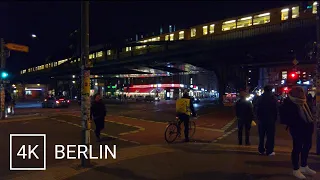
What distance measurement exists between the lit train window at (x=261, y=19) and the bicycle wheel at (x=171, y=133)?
30184mm

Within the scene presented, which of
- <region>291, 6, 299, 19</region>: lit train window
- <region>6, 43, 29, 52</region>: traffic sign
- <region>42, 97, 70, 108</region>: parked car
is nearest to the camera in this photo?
<region>6, 43, 29, 52</region>: traffic sign

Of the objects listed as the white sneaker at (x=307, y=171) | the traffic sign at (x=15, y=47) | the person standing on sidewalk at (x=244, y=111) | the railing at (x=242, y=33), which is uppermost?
the railing at (x=242, y=33)

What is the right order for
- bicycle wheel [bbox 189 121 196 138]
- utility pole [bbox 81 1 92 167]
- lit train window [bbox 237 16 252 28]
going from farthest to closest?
1. lit train window [bbox 237 16 252 28]
2. bicycle wheel [bbox 189 121 196 138]
3. utility pole [bbox 81 1 92 167]

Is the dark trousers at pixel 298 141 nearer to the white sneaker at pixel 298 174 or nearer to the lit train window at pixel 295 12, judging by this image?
the white sneaker at pixel 298 174

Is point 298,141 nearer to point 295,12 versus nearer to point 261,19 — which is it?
point 295,12

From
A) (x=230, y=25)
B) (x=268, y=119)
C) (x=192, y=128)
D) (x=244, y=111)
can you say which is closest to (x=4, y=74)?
(x=192, y=128)

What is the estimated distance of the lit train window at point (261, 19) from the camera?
37.6 m

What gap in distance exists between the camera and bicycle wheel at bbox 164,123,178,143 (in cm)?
1148

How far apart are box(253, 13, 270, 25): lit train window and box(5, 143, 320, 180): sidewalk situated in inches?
1265

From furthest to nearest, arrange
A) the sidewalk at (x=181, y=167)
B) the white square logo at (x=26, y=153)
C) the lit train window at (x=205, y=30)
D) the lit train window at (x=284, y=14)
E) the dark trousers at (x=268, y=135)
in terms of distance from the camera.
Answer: the lit train window at (x=205, y=30)
the lit train window at (x=284, y=14)
the dark trousers at (x=268, y=135)
the white square logo at (x=26, y=153)
the sidewalk at (x=181, y=167)

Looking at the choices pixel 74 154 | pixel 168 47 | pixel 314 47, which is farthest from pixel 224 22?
pixel 74 154

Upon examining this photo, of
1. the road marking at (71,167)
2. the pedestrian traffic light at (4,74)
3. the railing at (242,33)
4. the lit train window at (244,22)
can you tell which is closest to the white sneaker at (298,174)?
the road marking at (71,167)

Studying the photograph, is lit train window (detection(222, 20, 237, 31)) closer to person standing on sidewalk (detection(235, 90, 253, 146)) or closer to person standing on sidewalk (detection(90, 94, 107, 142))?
person standing on sidewalk (detection(90, 94, 107, 142))

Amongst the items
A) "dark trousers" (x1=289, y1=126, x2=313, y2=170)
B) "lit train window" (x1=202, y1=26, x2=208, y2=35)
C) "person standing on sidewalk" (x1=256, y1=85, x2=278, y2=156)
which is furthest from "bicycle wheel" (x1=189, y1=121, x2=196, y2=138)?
"lit train window" (x1=202, y1=26, x2=208, y2=35)
